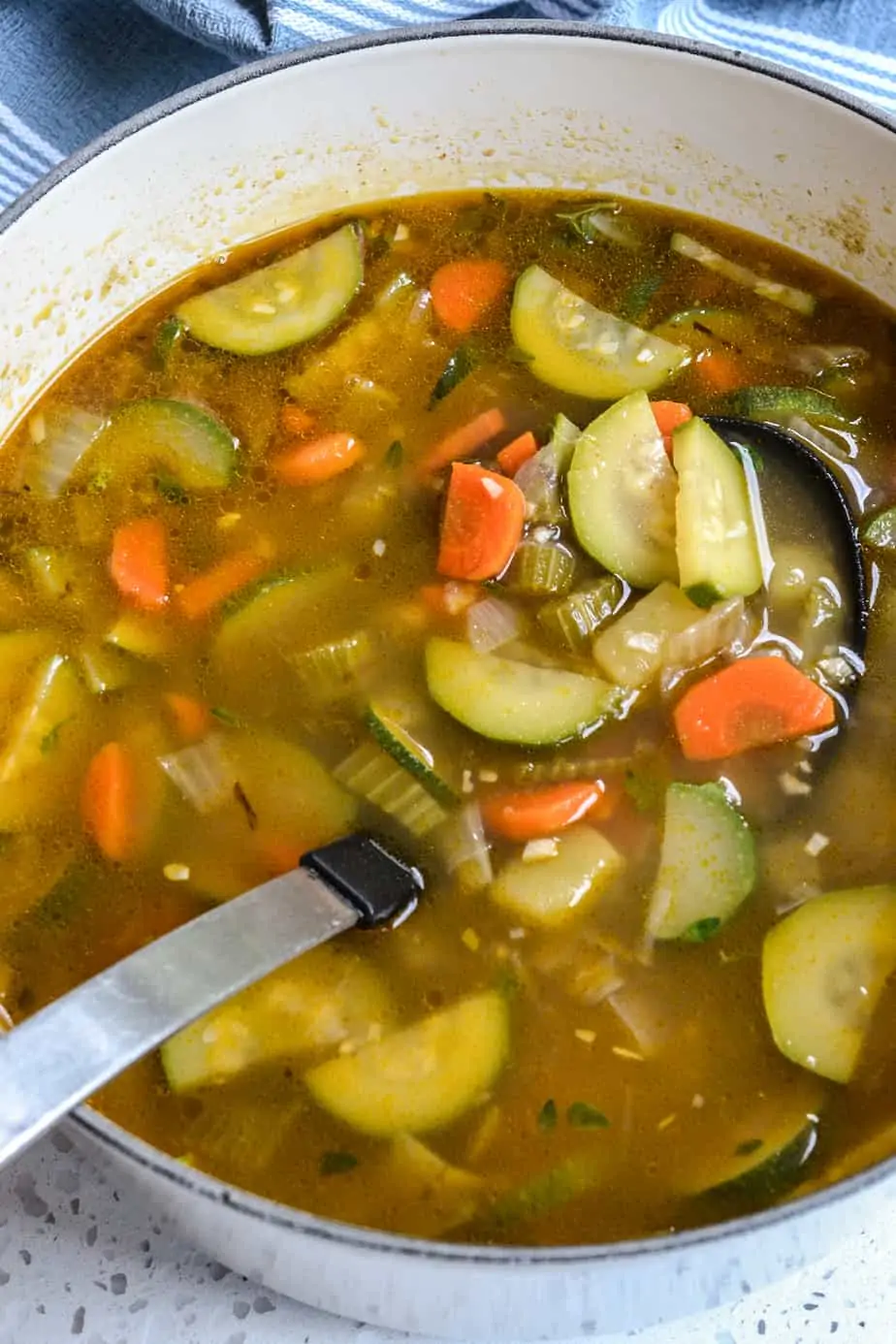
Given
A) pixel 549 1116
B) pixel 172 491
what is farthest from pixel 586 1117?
pixel 172 491

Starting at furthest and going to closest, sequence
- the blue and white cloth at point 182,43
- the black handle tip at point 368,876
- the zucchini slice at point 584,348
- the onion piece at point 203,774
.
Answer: the blue and white cloth at point 182,43 < the zucchini slice at point 584,348 < the onion piece at point 203,774 < the black handle tip at point 368,876

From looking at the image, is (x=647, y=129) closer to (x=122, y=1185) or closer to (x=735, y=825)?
(x=735, y=825)

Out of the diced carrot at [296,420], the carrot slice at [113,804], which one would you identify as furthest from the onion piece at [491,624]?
the carrot slice at [113,804]

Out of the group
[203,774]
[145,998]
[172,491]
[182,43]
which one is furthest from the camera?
[182,43]

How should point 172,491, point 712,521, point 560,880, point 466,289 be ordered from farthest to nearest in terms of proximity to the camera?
point 466,289
point 172,491
point 712,521
point 560,880

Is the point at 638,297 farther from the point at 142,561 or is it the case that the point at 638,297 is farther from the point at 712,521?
the point at 142,561

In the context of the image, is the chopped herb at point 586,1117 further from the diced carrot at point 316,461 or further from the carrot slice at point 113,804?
the diced carrot at point 316,461
